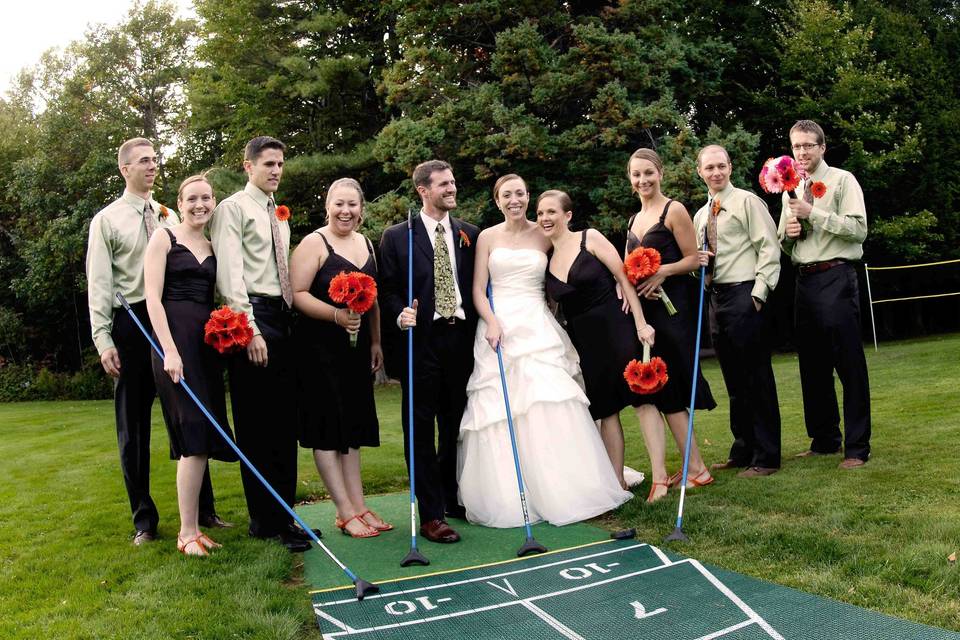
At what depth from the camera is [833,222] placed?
236 inches

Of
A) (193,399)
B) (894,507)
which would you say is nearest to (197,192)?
(193,399)

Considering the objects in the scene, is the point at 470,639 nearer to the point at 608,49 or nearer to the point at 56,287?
the point at 608,49

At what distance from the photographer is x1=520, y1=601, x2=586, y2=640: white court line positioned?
11.6ft

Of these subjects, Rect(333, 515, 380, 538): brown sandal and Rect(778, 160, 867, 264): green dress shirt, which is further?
Rect(778, 160, 867, 264): green dress shirt

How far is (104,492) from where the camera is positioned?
7504 millimetres

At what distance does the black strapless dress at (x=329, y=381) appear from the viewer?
17.7 feet

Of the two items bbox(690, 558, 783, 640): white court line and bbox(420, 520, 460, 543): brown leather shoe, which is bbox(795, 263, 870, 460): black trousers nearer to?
bbox(690, 558, 783, 640): white court line

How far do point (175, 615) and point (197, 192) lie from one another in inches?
98.0

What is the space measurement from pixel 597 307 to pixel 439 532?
1963mm

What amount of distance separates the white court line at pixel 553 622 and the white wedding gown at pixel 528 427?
5.16ft

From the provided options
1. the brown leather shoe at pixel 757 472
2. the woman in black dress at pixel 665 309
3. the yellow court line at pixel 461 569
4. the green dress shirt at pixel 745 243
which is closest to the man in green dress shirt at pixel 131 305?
the yellow court line at pixel 461 569

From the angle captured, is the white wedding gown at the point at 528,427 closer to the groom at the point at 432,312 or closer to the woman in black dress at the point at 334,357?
the groom at the point at 432,312

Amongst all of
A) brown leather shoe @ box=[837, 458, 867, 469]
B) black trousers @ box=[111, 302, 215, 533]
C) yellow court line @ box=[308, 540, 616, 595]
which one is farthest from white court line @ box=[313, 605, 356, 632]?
brown leather shoe @ box=[837, 458, 867, 469]

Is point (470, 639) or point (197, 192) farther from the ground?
point (197, 192)
